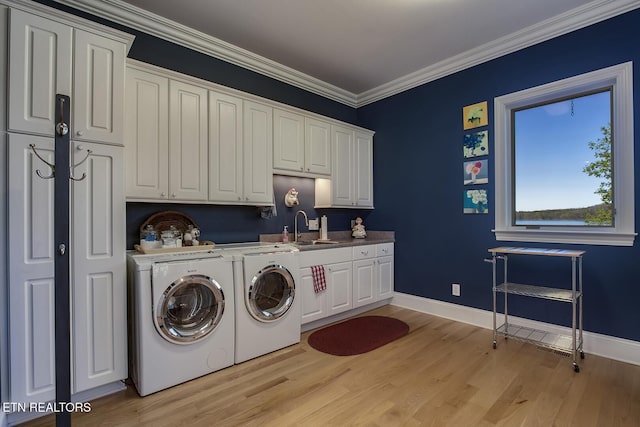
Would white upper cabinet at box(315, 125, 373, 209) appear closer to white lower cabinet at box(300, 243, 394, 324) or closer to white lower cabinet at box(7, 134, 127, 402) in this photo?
white lower cabinet at box(300, 243, 394, 324)

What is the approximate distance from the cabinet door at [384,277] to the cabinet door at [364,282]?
0.28 ft

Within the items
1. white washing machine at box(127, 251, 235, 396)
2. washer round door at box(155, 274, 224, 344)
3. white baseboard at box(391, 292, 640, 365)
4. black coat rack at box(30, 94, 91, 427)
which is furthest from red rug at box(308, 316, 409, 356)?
black coat rack at box(30, 94, 91, 427)

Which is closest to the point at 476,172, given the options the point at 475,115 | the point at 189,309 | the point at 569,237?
the point at 475,115

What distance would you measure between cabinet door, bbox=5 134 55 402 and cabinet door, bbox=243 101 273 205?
Answer: 58.6 inches

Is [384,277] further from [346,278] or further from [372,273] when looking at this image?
[346,278]

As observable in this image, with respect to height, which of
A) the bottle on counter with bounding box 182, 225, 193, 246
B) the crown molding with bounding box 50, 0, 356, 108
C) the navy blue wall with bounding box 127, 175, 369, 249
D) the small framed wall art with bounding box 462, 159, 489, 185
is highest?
the crown molding with bounding box 50, 0, 356, 108

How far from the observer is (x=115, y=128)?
6.88ft

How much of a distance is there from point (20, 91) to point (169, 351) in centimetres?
179

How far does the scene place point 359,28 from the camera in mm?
2938

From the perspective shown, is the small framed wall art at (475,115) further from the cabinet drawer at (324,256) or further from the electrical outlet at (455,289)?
the cabinet drawer at (324,256)

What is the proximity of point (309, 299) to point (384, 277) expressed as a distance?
1.23 m

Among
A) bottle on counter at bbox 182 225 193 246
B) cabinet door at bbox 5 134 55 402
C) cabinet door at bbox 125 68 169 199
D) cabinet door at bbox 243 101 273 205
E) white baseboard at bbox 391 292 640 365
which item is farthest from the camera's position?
cabinet door at bbox 243 101 273 205

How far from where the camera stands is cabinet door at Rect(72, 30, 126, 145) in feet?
6.48

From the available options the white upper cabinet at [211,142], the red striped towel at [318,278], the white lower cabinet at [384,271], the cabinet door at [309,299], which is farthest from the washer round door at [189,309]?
the white lower cabinet at [384,271]
